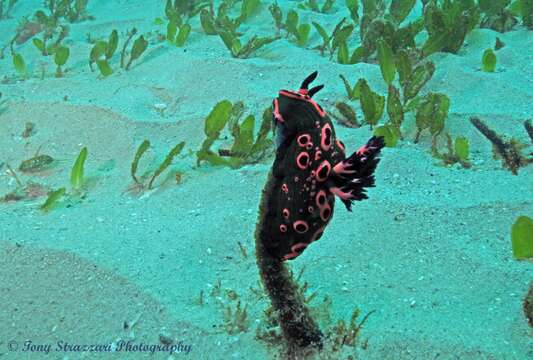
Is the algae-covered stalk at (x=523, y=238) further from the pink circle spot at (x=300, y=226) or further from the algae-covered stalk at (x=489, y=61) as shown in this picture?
the algae-covered stalk at (x=489, y=61)

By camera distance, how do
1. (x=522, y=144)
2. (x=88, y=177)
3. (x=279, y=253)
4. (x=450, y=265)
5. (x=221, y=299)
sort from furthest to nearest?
(x=88, y=177) < (x=522, y=144) < (x=450, y=265) < (x=221, y=299) < (x=279, y=253)

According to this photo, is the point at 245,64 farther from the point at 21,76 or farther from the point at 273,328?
the point at 273,328

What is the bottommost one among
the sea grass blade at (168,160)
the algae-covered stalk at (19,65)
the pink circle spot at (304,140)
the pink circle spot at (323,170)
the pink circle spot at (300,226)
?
the algae-covered stalk at (19,65)

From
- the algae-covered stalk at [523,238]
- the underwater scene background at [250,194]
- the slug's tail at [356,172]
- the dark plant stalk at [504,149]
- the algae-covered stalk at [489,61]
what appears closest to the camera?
the slug's tail at [356,172]

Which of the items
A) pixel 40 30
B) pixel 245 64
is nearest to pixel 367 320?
pixel 245 64

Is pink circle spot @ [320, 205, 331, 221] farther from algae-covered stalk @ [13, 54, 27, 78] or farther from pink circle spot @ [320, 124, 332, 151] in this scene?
algae-covered stalk @ [13, 54, 27, 78]

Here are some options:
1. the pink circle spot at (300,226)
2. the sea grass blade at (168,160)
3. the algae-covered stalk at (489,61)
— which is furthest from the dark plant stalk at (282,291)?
the algae-covered stalk at (489,61)
